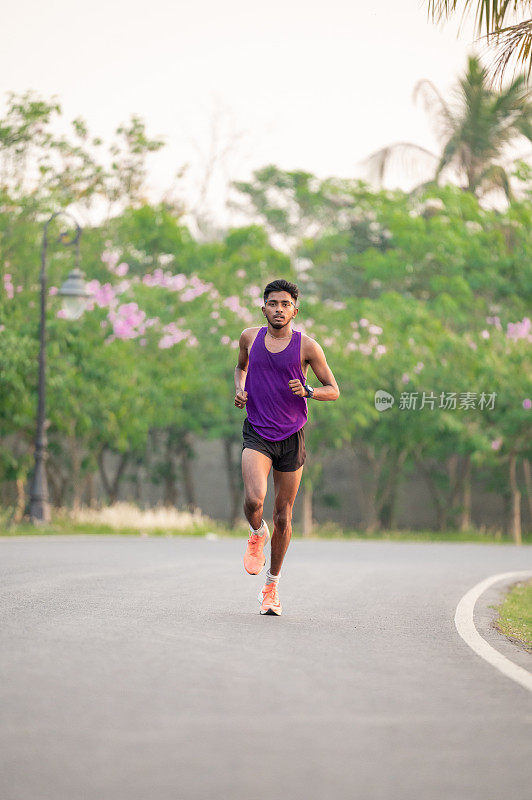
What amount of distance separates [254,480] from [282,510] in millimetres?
488

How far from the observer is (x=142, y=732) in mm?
5324

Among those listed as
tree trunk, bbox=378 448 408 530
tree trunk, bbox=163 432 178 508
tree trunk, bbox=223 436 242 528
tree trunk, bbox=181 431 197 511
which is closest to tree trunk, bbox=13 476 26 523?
tree trunk, bbox=163 432 178 508

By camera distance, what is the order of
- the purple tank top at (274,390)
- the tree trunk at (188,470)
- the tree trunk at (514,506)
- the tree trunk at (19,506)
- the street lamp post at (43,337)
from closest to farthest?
the purple tank top at (274,390)
the street lamp post at (43,337)
the tree trunk at (19,506)
the tree trunk at (514,506)
the tree trunk at (188,470)

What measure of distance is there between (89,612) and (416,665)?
2825mm

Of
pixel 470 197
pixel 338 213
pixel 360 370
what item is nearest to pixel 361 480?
pixel 360 370

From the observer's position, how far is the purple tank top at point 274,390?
30.3 feet

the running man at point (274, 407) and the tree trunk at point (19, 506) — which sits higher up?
the running man at point (274, 407)

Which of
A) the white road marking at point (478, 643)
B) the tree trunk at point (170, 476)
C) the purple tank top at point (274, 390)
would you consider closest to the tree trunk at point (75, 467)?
the tree trunk at point (170, 476)

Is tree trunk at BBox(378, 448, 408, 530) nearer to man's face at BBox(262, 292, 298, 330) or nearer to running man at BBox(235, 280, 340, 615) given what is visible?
running man at BBox(235, 280, 340, 615)

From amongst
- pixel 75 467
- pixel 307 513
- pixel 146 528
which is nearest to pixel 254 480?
pixel 146 528

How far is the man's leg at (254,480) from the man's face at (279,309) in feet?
3.14

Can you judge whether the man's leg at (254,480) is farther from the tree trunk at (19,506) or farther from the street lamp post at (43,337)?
the tree trunk at (19,506)

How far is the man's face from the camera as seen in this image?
30.3 ft

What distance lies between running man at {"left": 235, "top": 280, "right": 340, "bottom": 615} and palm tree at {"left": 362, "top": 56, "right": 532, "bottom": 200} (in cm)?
3266
